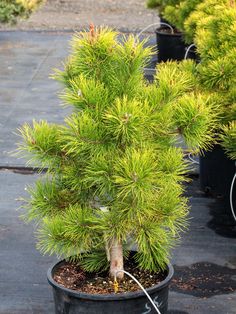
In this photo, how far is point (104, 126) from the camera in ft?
10.6

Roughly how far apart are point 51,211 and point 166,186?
1.76 feet

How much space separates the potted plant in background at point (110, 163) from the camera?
10.7 ft

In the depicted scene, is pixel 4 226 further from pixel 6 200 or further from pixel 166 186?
pixel 166 186

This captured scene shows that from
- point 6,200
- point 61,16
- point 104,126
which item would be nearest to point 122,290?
point 104,126

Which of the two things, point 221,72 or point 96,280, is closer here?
point 96,280

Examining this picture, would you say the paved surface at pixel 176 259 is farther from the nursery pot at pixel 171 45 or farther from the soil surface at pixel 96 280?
the nursery pot at pixel 171 45

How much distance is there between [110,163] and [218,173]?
2.38 m

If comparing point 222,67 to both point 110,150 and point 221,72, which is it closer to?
point 221,72

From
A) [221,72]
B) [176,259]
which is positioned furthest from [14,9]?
[176,259]

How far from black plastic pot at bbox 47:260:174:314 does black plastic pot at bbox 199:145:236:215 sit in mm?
2022

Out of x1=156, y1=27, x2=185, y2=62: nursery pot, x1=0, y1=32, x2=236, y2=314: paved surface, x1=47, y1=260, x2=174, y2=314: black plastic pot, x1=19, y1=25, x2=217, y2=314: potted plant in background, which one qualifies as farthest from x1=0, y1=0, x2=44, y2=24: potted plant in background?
x1=47, y1=260, x2=174, y2=314: black plastic pot

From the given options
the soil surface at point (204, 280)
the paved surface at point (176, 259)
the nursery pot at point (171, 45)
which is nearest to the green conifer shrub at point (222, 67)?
the paved surface at point (176, 259)

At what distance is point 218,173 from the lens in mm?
5520

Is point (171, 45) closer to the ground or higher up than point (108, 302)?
closer to the ground
